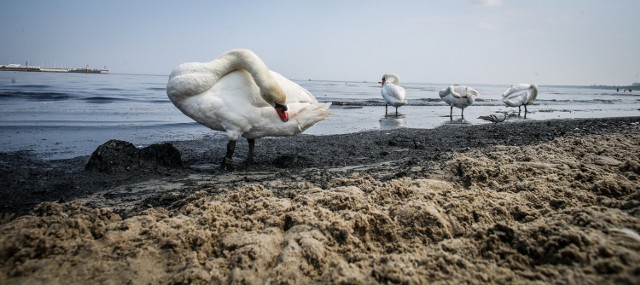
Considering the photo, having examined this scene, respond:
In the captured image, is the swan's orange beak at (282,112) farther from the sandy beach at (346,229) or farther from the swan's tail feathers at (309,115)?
the sandy beach at (346,229)

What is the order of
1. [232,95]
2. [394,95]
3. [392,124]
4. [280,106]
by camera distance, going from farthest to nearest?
1. [394,95]
2. [392,124]
3. [280,106]
4. [232,95]

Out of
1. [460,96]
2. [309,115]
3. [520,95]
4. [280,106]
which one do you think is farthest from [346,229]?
[520,95]

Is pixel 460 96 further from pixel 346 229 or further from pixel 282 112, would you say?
pixel 346 229

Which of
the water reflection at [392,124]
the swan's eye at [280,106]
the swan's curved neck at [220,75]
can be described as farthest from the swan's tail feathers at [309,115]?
the water reflection at [392,124]

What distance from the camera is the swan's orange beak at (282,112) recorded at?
226 inches

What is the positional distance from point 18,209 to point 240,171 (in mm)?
2740

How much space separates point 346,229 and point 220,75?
3.88 meters

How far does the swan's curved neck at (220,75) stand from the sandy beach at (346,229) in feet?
4.99

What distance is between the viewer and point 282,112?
19.0 ft

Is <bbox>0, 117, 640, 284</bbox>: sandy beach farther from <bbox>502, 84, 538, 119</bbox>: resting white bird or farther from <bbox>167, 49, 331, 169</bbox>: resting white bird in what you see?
<bbox>502, 84, 538, 119</bbox>: resting white bird

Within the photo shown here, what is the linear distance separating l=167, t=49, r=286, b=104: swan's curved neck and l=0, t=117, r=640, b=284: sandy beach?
152 cm

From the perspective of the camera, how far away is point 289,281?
6.92 feet

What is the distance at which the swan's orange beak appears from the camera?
5.75 m

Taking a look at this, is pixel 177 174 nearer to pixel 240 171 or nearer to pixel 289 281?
pixel 240 171
